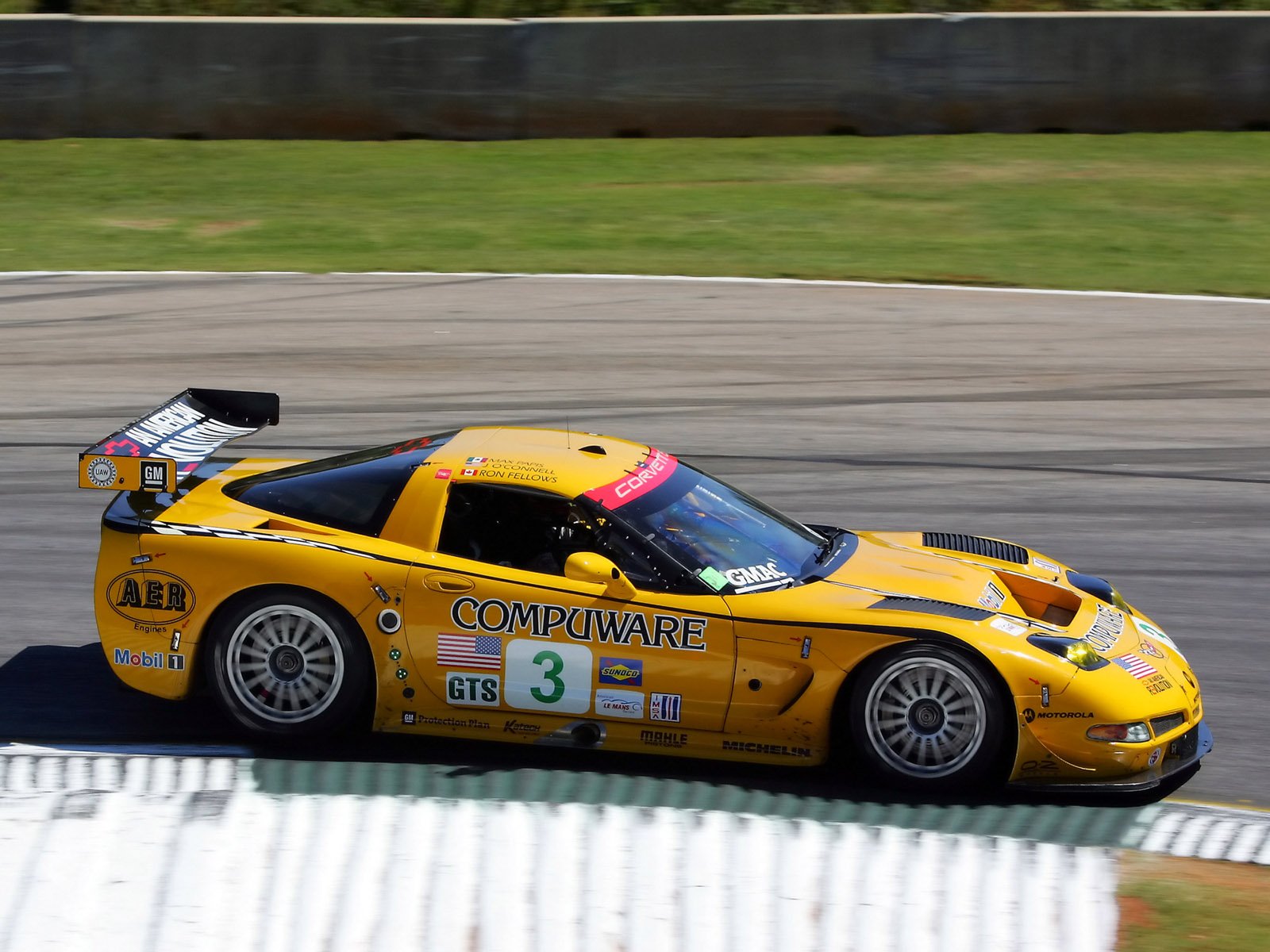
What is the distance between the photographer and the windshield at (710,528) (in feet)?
20.0

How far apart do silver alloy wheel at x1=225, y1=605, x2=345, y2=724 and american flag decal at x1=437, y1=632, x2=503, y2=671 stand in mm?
424

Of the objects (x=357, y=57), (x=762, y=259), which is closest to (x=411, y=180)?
(x=357, y=57)

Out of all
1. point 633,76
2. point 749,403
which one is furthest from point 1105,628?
point 633,76

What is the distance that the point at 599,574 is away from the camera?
19.3ft

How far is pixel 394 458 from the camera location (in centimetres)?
653

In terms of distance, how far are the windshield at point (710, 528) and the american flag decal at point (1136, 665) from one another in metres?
1.29

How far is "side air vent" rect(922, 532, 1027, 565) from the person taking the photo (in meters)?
7.05

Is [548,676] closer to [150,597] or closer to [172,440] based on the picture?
[150,597]

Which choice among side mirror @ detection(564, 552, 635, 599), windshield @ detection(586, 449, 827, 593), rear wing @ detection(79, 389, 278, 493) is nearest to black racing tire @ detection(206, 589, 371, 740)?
rear wing @ detection(79, 389, 278, 493)

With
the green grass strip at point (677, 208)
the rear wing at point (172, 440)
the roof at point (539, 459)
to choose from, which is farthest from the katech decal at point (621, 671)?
the green grass strip at point (677, 208)

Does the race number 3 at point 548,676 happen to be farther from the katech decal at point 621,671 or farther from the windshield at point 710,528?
the windshield at point 710,528

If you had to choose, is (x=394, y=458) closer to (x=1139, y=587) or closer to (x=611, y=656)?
(x=611, y=656)

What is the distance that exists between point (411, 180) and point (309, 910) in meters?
14.5

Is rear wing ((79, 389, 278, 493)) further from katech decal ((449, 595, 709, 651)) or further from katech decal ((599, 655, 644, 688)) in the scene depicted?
katech decal ((599, 655, 644, 688))
